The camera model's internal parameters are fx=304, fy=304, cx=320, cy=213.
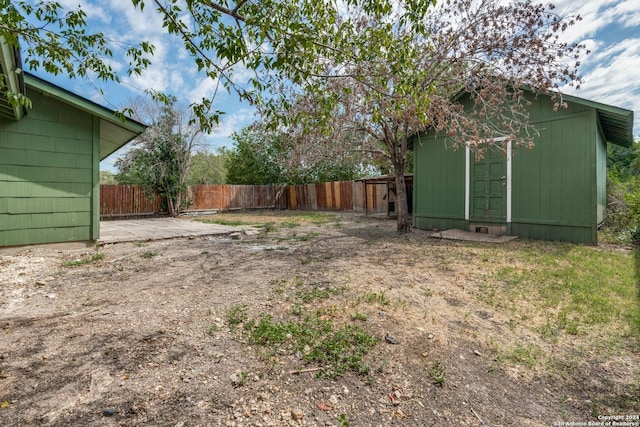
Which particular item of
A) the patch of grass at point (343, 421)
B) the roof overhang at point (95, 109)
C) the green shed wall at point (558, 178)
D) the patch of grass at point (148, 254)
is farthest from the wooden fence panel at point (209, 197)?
the patch of grass at point (343, 421)

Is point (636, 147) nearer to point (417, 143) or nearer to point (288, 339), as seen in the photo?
point (417, 143)

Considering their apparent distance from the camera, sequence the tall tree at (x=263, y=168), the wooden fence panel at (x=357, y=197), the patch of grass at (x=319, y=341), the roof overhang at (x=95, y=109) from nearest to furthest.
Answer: the patch of grass at (x=319, y=341) → the roof overhang at (x=95, y=109) → the wooden fence panel at (x=357, y=197) → the tall tree at (x=263, y=168)

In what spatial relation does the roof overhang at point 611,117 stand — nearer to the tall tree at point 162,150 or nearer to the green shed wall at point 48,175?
the green shed wall at point 48,175

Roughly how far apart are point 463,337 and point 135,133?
6.75 meters

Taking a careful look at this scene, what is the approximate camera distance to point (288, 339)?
7.24 ft

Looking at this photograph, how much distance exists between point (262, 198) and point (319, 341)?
55.6ft

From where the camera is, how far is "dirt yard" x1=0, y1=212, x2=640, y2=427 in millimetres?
→ 1527

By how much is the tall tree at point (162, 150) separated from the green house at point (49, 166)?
8305mm

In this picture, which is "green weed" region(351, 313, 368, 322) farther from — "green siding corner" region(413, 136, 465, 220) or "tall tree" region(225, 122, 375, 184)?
"tall tree" region(225, 122, 375, 184)

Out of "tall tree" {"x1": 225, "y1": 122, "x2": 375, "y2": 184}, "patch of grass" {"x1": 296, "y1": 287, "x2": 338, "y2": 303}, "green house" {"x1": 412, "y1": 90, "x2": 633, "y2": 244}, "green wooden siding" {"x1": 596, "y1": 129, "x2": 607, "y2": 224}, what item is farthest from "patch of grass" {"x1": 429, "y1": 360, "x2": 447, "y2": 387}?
"tall tree" {"x1": 225, "y1": 122, "x2": 375, "y2": 184}

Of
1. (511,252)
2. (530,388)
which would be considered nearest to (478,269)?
(511,252)

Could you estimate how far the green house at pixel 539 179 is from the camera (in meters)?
5.83

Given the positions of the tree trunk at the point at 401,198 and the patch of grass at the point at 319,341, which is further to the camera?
the tree trunk at the point at 401,198

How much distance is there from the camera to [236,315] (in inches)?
104
